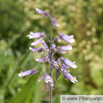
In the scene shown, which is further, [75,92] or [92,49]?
[92,49]

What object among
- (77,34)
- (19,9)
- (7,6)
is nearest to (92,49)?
(77,34)

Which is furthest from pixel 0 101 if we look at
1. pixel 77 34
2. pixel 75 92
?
pixel 77 34

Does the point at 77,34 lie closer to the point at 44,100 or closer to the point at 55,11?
the point at 55,11

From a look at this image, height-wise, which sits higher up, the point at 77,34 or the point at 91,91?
the point at 77,34

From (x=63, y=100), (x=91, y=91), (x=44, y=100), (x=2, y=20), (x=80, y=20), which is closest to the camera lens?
(x=63, y=100)

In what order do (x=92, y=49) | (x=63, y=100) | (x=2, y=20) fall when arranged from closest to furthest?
(x=63, y=100), (x=92, y=49), (x=2, y=20)

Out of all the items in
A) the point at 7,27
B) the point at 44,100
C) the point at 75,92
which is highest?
the point at 7,27

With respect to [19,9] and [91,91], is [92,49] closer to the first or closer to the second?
[91,91]
